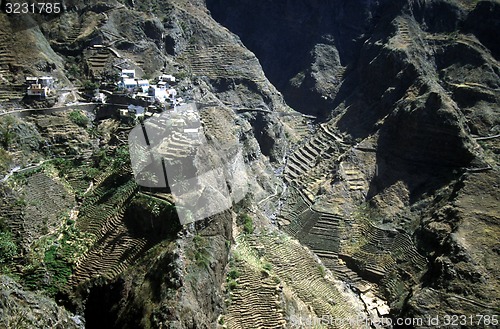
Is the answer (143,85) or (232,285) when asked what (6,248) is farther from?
(143,85)

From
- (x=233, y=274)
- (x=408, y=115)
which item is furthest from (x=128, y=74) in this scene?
(x=408, y=115)

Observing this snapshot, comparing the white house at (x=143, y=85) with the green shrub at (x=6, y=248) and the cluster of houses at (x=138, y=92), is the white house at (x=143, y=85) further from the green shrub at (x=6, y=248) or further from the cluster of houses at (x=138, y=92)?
the green shrub at (x=6, y=248)

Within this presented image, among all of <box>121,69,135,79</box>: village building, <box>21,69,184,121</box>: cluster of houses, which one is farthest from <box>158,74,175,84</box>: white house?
<box>121,69,135,79</box>: village building

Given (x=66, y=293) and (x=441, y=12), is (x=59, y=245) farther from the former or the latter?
(x=441, y=12)

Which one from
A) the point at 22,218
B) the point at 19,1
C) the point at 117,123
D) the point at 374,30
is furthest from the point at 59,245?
the point at 374,30

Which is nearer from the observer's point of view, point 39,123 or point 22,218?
point 22,218
